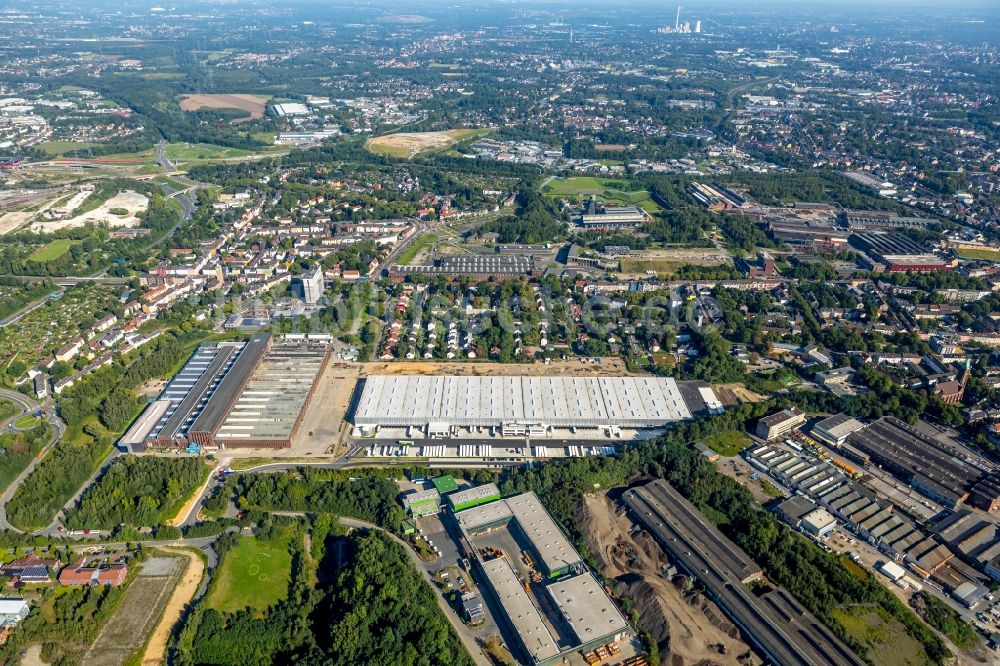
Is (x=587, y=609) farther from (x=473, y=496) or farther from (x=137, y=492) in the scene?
(x=137, y=492)

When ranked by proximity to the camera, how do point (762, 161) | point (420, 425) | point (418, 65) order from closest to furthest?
point (420, 425) → point (762, 161) → point (418, 65)

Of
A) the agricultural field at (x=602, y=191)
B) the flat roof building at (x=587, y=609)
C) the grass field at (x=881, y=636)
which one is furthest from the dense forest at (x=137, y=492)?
the agricultural field at (x=602, y=191)

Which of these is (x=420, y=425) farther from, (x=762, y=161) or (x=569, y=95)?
(x=569, y=95)

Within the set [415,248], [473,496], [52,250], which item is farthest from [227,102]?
[473,496]

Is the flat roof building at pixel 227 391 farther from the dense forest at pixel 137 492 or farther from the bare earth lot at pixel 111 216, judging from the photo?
the bare earth lot at pixel 111 216

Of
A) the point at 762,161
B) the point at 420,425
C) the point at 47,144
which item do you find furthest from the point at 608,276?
the point at 47,144

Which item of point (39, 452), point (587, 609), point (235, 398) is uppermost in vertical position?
point (587, 609)

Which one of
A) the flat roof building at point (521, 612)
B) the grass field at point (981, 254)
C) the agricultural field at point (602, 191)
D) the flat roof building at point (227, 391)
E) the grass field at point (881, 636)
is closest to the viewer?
the flat roof building at point (521, 612)
